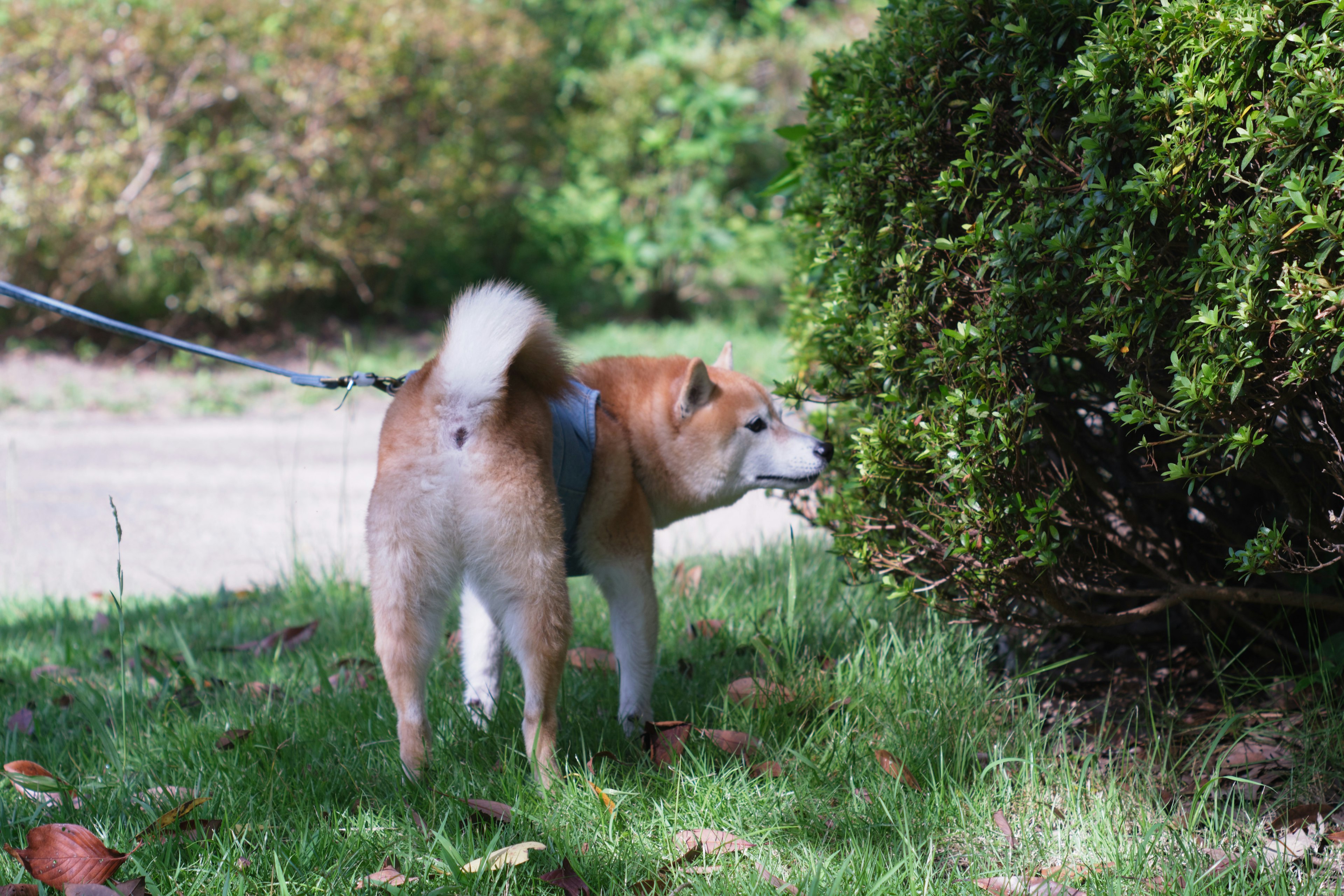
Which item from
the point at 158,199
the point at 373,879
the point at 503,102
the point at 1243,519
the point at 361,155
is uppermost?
the point at 503,102

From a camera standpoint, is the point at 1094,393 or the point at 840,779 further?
the point at 1094,393

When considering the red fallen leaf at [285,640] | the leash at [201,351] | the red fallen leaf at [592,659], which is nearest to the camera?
the leash at [201,351]

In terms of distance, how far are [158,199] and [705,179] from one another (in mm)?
5563

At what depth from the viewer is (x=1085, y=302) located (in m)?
2.40

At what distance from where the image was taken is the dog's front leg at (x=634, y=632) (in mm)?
2918

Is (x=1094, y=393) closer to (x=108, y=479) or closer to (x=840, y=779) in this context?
(x=840, y=779)

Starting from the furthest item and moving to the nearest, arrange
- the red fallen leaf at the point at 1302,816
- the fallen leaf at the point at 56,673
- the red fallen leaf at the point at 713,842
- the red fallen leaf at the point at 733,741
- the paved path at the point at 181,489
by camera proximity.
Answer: the paved path at the point at 181,489 → the fallen leaf at the point at 56,673 → the red fallen leaf at the point at 733,741 → the red fallen leaf at the point at 1302,816 → the red fallen leaf at the point at 713,842

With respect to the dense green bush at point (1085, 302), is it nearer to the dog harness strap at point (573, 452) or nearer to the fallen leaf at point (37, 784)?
the dog harness strap at point (573, 452)

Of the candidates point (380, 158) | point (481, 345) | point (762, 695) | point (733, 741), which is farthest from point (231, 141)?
point (733, 741)

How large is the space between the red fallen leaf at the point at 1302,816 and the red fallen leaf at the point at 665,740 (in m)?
1.45

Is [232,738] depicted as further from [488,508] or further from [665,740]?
[665,740]

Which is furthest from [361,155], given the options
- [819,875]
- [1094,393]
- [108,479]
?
[819,875]

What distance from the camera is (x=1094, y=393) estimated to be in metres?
3.00

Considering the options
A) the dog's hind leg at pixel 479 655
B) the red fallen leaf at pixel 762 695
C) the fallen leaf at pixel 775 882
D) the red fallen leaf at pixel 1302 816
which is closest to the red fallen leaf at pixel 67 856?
the dog's hind leg at pixel 479 655
